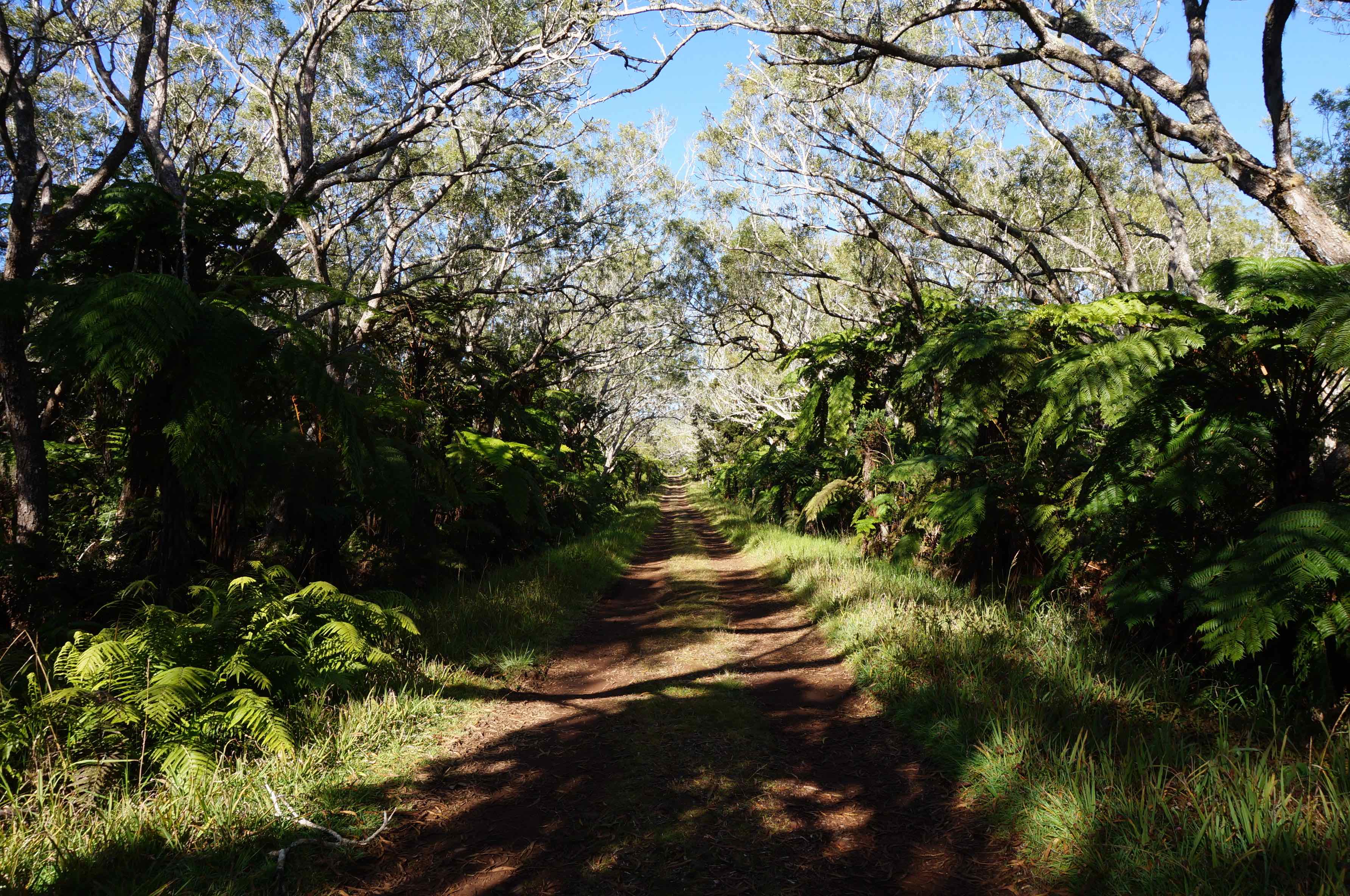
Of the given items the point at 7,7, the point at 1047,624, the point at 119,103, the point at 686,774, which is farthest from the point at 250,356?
the point at 7,7

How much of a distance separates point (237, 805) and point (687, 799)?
6.35 feet

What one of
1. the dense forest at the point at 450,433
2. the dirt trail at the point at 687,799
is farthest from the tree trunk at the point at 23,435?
the dirt trail at the point at 687,799

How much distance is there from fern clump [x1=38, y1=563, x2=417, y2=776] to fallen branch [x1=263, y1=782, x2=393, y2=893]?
0.35 m

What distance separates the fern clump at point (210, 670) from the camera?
2.96m

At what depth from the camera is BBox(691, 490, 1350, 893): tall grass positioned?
7.09 feet

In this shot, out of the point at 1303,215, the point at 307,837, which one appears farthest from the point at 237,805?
the point at 1303,215

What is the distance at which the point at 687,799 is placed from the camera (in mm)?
3279

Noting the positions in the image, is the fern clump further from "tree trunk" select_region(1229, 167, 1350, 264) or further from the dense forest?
"tree trunk" select_region(1229, 167, 1350, 264)

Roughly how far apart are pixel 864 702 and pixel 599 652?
2653 mm

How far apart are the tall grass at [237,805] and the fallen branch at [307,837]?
3 cm

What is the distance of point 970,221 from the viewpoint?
1689cm

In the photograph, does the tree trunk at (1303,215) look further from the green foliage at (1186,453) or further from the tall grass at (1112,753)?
the tall grass at (1112,753)

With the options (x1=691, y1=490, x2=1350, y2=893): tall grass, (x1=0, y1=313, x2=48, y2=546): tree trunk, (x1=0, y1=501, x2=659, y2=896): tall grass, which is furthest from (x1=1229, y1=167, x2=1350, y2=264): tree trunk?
(x1=0, y1=313, x2=48, y2=546): tree trunk

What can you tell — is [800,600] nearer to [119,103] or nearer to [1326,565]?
[1326,565]
